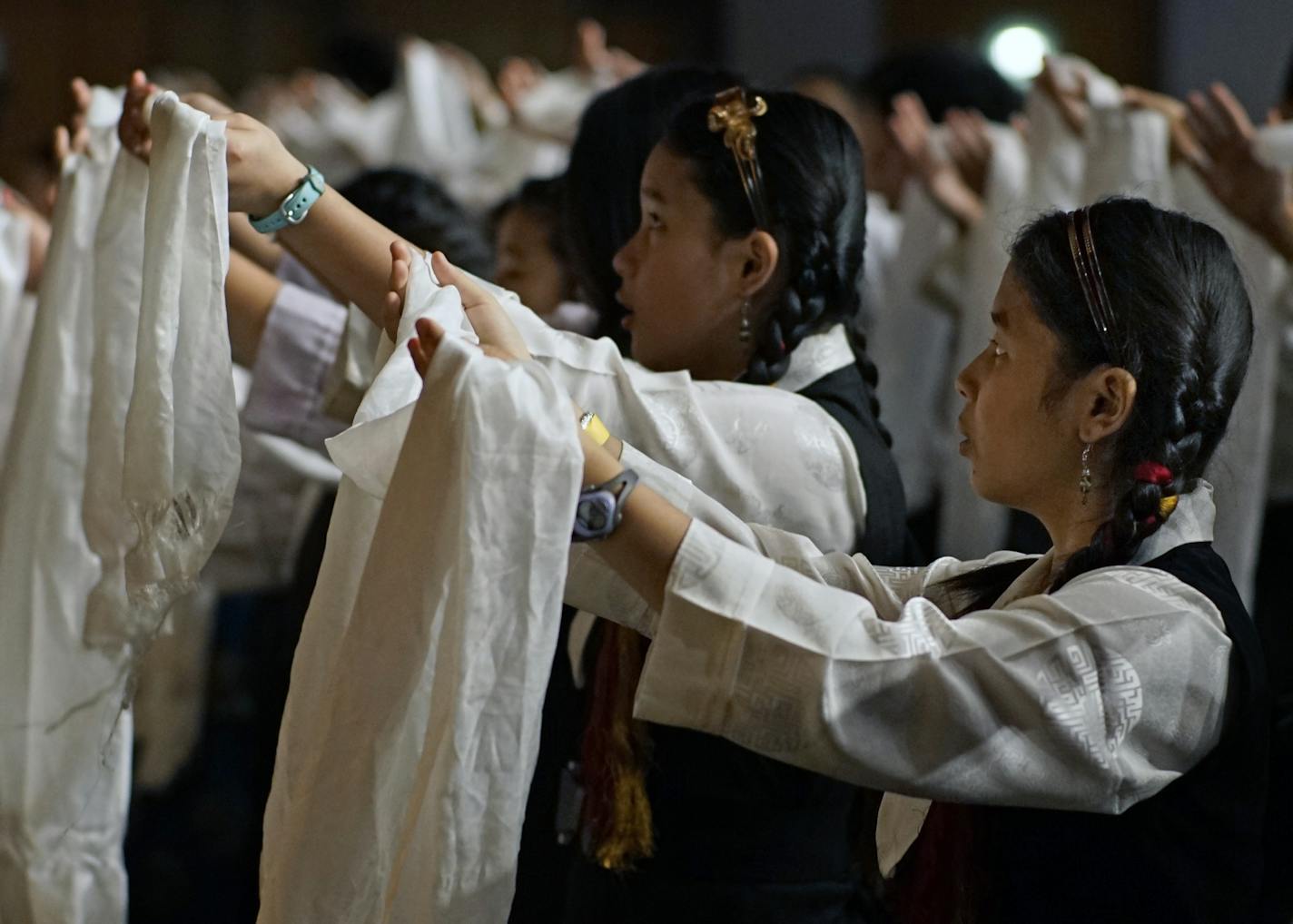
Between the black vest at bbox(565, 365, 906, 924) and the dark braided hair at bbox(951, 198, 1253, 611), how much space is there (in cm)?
31

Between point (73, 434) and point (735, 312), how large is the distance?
0.67m

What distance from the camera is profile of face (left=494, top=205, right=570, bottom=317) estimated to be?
90.0 inches

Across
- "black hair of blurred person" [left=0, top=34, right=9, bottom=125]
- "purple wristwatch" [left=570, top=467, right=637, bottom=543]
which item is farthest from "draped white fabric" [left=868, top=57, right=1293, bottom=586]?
"black hair of blurred person" [left=0, top=34, right=9, bottom=125]

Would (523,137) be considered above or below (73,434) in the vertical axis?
below

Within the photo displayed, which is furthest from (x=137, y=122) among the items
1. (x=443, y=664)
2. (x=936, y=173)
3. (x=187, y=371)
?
(x=936, y=173)

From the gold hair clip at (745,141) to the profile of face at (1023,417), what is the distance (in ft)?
1.00

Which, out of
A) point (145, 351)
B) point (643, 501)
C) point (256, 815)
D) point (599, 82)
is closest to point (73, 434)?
point (145, 351)

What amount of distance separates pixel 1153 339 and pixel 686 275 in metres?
0.47

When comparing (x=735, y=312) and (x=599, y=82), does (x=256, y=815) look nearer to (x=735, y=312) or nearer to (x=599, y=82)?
(x=735, y=312)

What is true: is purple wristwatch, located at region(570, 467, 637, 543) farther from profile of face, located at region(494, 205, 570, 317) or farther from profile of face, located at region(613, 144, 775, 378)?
profile of face, located at region(494, 205, 570, 317)

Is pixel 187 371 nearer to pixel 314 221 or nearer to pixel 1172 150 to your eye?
pixel 314 221

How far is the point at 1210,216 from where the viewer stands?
2.12 m

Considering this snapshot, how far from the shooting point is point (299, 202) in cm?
143

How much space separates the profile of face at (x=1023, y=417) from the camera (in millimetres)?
1188
